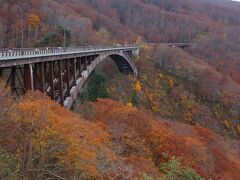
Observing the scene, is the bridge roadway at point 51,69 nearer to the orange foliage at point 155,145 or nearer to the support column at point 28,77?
the support column at point 28,77

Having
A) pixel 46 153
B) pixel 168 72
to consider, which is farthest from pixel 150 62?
pixel 46 153

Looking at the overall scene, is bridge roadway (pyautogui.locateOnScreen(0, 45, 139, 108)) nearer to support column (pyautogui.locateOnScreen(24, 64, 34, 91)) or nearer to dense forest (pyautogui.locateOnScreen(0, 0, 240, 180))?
support column (pyautogui.locateOnScreen(24, 64, 34, 91))

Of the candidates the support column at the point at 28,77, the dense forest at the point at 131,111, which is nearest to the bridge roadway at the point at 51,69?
the support column at the point at 28,77

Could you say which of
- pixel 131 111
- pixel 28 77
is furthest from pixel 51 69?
pixel 131 111

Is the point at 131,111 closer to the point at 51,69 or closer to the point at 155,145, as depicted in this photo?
the point at 155,145

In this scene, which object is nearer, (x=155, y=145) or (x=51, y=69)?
(x=155, y=145)

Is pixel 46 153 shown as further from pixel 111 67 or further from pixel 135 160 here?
pixel 111 67
